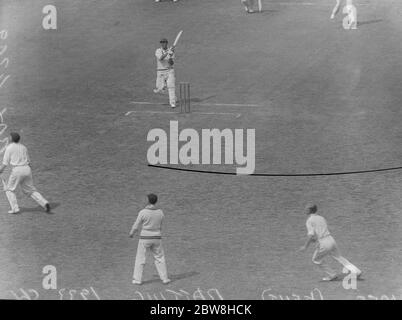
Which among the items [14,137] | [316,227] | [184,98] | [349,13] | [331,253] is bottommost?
[331,253]

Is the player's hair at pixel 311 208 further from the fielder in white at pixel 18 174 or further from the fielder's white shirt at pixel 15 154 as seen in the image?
the fielder's white shirt at pixel 15 154

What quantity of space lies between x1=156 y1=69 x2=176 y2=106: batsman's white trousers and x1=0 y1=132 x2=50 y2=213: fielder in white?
11030 mm

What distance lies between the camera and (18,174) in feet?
121

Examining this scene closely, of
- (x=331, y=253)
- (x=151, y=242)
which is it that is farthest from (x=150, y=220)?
(x=331, y=253)

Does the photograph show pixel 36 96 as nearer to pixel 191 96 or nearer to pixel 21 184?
pixel 191 96

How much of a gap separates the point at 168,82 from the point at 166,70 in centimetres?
80

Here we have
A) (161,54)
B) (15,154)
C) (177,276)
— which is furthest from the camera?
(161,54)

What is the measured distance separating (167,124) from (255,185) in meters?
6.72

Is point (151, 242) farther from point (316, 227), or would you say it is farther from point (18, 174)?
point (18, 174)

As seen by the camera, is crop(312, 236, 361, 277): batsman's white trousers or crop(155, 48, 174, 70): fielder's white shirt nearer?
crop(312, 236, 361, 277): batsman's white trousers

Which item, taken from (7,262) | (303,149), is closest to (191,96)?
(303,149)

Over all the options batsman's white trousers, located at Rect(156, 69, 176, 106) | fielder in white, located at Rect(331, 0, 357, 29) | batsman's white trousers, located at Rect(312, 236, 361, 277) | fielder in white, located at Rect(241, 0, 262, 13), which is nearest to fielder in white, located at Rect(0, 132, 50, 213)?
batsman's white trousers, located at Rect(312, 236, 361, 277)

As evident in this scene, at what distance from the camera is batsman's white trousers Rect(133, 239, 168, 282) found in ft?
106

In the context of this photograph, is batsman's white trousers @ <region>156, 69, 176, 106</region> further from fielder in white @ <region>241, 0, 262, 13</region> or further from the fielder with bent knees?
the fielder with bent knees
